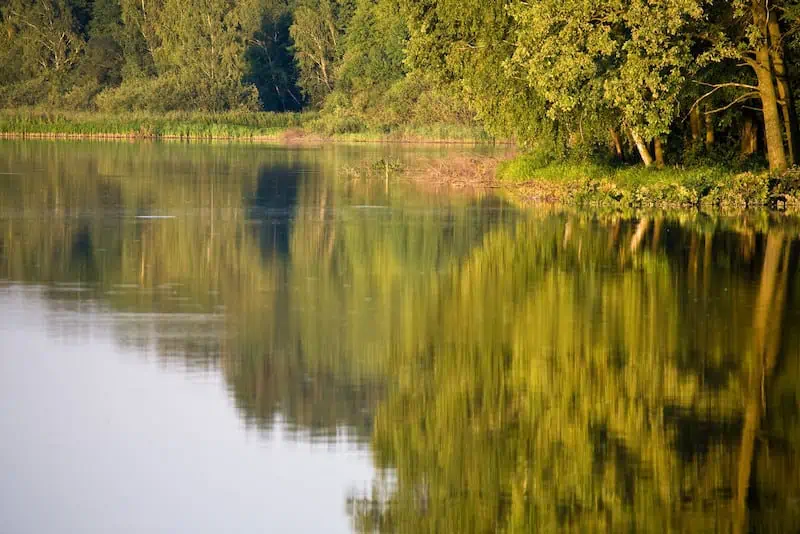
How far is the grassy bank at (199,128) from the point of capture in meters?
84.7

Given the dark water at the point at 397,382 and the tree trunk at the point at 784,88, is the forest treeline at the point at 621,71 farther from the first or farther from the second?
the dark water at the point at 397,382

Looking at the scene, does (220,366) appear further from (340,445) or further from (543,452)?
(543,452)

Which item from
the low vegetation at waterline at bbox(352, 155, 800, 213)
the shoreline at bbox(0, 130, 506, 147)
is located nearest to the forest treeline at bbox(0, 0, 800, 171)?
the low vegetation at waterline at bbox(352, 155, 800, 213)

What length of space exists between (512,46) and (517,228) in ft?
37.8

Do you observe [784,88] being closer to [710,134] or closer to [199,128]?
[710,134]

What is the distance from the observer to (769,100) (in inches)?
1302

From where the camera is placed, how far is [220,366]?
41.8ft

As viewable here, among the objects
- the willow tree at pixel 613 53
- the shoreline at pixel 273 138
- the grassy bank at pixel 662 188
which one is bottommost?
the grassy bank at pixel 662 188

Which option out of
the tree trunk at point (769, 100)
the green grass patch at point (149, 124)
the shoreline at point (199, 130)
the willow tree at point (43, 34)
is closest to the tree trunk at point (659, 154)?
the tree trunk at point (769, 100)

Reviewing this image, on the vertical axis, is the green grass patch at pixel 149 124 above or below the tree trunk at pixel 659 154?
above

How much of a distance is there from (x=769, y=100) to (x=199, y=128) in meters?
60.0

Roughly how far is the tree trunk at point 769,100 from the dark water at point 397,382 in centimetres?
857

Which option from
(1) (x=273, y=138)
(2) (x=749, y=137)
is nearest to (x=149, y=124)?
(1) (x=273, y=138)

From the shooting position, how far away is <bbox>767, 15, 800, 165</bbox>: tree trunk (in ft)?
108
